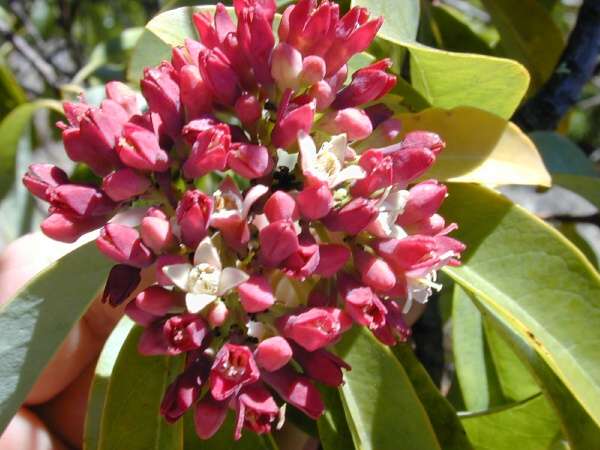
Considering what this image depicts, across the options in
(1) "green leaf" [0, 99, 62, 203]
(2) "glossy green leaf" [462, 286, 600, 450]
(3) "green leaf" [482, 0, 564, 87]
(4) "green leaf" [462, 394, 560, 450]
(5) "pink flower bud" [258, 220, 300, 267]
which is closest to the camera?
(5) "pink flower bud" [258, 220, 300, 267]

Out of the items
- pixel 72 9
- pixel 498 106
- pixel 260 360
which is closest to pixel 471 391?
pixel 498 106

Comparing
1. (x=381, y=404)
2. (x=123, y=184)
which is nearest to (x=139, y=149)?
(x=123, y=184)

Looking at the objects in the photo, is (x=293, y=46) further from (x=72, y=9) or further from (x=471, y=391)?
(x=72, y=9)

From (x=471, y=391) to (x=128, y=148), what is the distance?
32.3 inches

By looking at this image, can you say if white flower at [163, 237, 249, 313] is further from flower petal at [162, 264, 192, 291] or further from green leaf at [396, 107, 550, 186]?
green leaf at [396, 107, 550, 186]

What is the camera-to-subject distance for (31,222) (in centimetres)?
184

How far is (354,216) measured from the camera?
885 mm

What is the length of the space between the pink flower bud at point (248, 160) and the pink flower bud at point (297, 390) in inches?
9.3

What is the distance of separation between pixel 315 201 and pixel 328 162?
63 millimetres

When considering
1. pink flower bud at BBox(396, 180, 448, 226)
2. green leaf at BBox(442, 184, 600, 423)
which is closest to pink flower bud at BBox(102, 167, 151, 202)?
pink flower bud at BBox(396, 180, 448, 226)

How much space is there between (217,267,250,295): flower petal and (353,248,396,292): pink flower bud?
0.48 ft

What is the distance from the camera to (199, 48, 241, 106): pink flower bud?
2.96ft

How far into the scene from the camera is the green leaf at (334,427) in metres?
1.12

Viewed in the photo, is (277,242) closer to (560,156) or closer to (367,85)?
(367,85)
